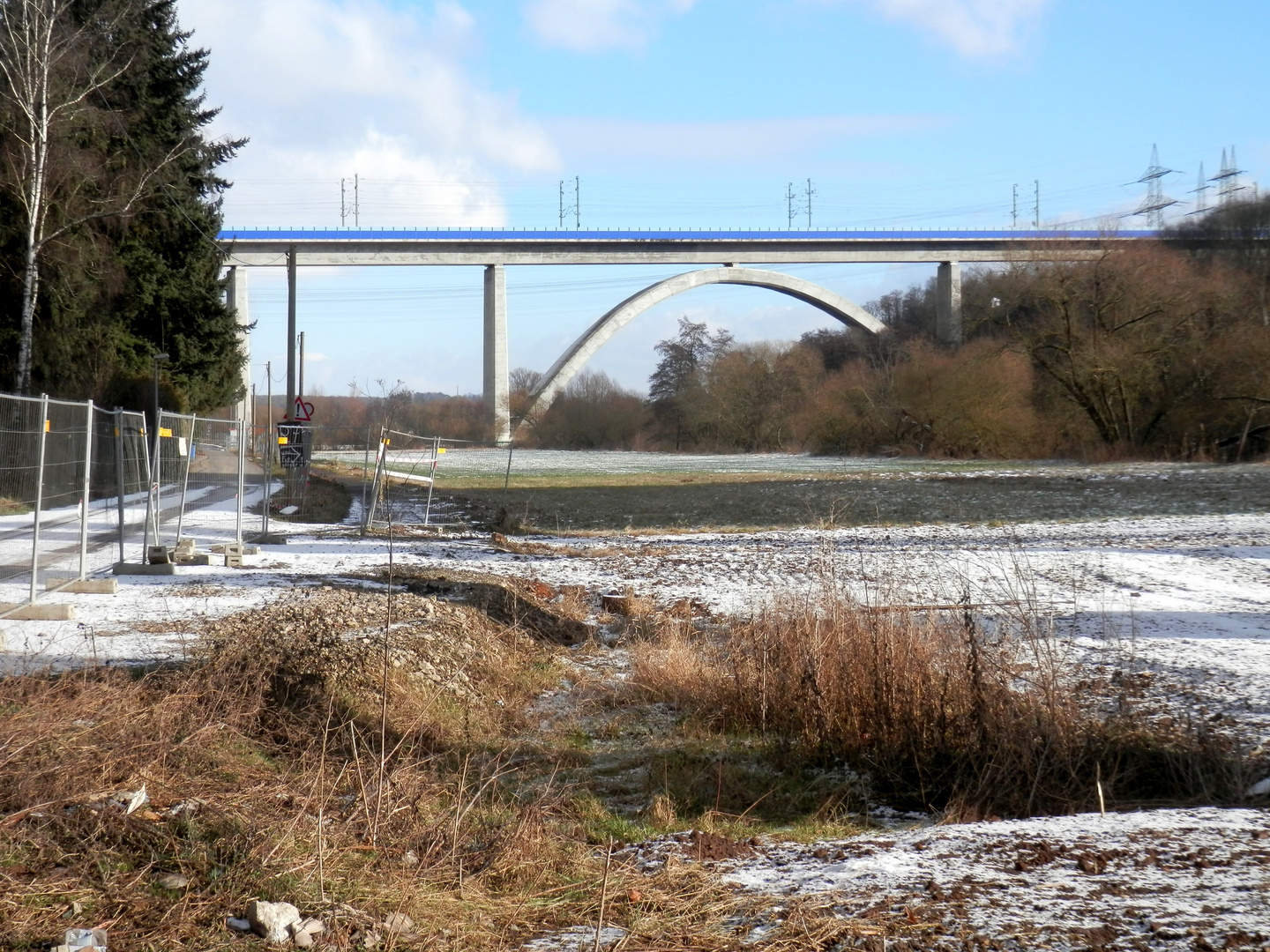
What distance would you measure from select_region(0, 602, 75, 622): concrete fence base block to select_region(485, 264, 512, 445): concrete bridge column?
63.2 meters

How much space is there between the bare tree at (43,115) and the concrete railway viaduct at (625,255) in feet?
125

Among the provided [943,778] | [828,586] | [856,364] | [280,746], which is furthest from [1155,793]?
[856,364]

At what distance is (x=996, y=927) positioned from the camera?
11.4 feet

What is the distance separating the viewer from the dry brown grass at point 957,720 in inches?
212

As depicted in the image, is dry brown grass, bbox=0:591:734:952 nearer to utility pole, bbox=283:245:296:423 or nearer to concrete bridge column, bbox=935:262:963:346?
utility pole, bbox=283:245:296:423

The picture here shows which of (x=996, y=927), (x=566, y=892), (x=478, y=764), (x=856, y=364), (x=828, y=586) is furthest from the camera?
(x=856, y=364)

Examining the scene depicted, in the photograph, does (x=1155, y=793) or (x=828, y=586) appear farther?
(x=828, y=586)

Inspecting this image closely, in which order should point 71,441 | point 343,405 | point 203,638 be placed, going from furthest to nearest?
1. point 343,405
2. point 71,441
3. point 203,638

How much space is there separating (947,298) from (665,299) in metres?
19.8

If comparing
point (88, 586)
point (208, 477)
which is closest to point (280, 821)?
point (88, 586)

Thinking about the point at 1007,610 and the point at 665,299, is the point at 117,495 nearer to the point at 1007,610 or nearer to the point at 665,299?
the point at 1007,610

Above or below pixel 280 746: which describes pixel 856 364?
above

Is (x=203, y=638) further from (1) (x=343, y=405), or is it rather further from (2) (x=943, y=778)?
(1) (x=343, y=405)

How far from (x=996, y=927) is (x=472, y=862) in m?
2.01
